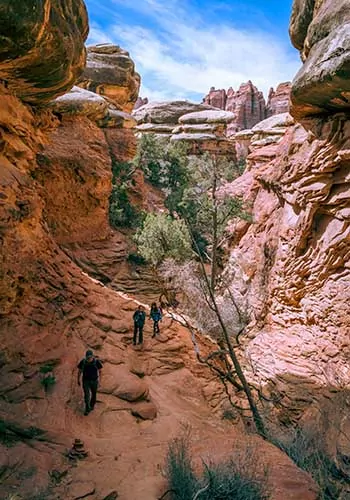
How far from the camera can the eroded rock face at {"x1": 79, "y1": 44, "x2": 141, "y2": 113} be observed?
2581 centimetres

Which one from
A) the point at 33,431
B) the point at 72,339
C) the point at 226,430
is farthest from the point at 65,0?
the point at 226,430

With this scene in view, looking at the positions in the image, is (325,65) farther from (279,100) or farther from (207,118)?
(279,100)

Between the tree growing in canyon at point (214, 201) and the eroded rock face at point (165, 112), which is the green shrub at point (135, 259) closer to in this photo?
the tree growing in canyon at point (214, 201)

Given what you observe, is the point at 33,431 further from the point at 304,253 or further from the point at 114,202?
the point at 114,202

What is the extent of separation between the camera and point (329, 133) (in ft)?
34.6

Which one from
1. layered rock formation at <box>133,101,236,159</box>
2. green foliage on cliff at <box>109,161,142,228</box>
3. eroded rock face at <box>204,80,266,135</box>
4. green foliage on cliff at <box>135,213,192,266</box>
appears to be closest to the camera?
green foliage on cliff at <box>135,213,192,266</box>

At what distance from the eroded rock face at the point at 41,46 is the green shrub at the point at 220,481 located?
6.82m

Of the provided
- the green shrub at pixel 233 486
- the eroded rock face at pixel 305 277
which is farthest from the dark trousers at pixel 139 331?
the green shrub at pixel 233 486

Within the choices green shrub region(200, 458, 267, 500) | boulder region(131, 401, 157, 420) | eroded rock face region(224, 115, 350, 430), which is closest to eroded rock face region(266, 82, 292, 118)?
eroded rock face region(224, 115, 350, 430)

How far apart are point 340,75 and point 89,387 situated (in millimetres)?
9536

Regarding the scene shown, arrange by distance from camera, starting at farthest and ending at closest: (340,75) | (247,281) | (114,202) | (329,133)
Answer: (114,202) < (247,281) < (329,133) < (340,75)

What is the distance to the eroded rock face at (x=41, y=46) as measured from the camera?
209 inches

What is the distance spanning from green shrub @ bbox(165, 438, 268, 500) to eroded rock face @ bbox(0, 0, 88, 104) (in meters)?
6.82

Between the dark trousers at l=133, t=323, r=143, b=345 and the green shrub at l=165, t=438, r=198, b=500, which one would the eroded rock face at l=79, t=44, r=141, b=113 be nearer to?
the dark trousers at l=133, t=323, r=143, b=345
